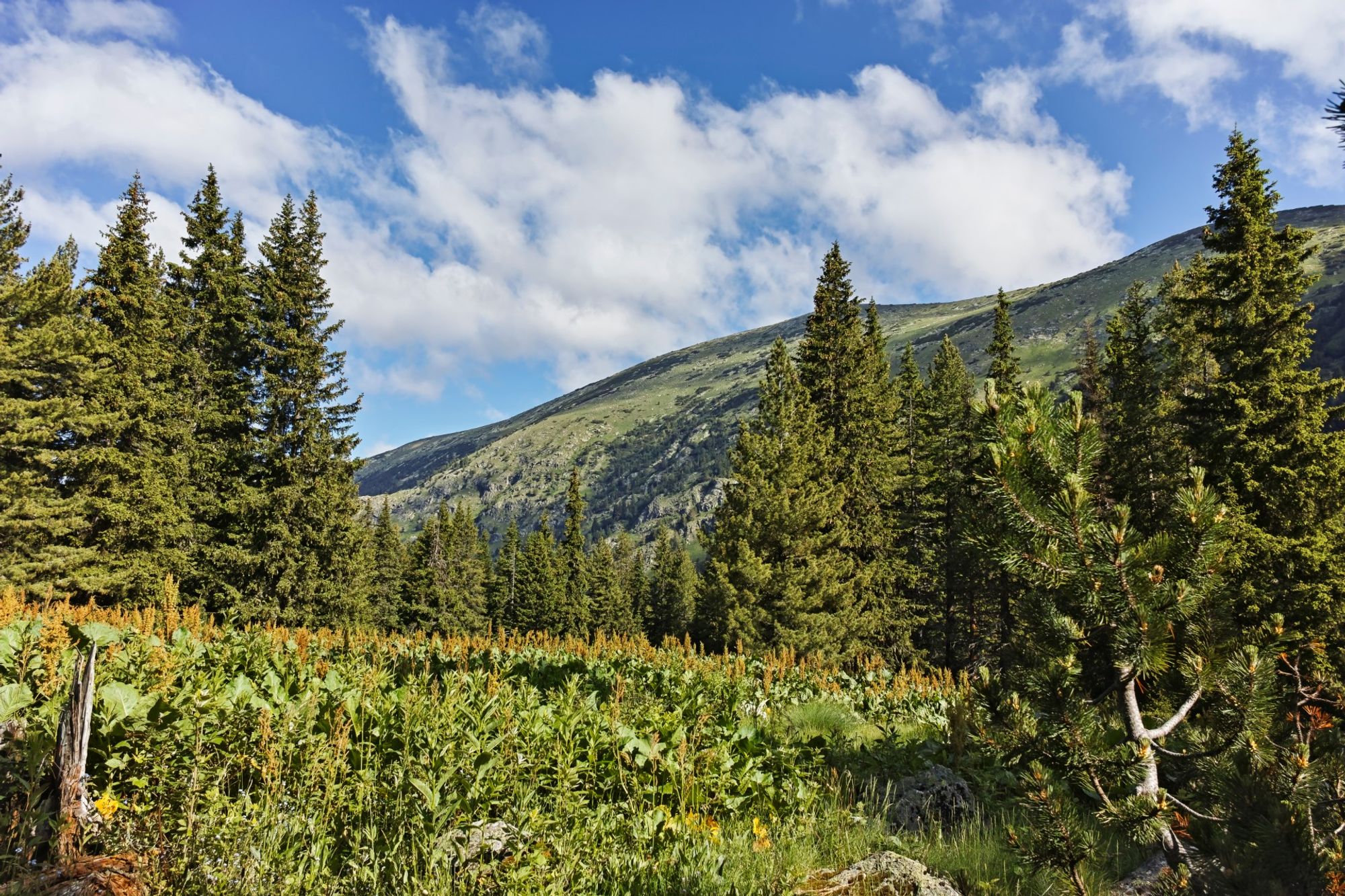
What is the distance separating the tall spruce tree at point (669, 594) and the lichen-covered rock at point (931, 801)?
67.1 metres

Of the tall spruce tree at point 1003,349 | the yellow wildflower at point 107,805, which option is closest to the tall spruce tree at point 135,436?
the yellow wildflower at point 107,805

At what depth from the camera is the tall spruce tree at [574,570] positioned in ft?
208

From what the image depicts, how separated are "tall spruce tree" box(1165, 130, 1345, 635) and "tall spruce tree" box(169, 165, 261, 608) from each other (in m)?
33.9

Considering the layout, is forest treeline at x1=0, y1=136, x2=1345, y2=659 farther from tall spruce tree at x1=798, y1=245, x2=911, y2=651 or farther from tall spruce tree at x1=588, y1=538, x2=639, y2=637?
tall spruce tree at x1=588, y1=538, x2=639, y2=637

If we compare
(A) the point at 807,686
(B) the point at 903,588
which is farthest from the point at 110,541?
(B) the point at 903,588

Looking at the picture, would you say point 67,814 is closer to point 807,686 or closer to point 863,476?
point 807,686

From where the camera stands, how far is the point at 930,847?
4.52 m

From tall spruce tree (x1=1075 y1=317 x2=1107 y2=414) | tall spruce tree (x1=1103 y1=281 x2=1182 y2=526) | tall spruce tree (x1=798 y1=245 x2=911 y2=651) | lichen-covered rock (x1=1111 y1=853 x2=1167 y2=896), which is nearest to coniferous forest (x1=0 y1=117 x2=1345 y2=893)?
lichen-covered rock (x1=1111 y1=853 x2=1167 y2=896)

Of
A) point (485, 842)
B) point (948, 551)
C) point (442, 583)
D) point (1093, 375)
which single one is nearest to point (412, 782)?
point (485, 842)

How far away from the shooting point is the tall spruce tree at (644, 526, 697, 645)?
3083 inches

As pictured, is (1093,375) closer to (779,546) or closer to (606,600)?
(779,546)

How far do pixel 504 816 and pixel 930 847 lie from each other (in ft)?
Answer: 9.91

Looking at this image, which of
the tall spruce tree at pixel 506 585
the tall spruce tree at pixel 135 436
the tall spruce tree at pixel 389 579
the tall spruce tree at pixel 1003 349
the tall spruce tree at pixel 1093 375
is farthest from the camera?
the tall spruce tree at pixel 506 585

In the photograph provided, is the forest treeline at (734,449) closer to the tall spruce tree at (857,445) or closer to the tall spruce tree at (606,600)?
the tall spruce tree at (857,445)
